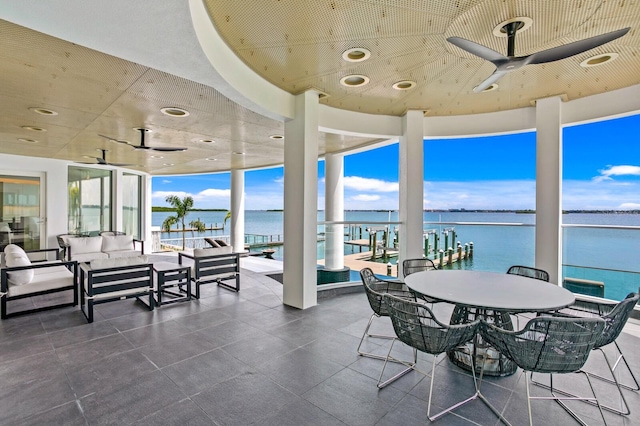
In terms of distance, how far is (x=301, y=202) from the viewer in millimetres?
4410

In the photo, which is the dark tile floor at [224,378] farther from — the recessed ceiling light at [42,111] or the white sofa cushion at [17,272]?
the recessed ceiling light at [42,111]

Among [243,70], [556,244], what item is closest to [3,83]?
[243,70]

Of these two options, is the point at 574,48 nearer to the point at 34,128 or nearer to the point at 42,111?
the point at 42,111

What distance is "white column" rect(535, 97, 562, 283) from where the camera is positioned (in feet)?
14.4

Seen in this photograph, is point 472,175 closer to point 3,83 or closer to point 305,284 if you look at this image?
point 305,284

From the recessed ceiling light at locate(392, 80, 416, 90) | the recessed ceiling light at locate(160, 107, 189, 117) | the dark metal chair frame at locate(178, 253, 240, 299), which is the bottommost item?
the dark metal chair frame at locate(178, 253, 240, 299)

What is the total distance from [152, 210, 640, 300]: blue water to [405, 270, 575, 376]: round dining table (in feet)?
6.38

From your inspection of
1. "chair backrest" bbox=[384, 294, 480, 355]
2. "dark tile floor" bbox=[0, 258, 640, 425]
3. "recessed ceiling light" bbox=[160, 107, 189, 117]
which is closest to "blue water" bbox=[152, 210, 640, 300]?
"dark tile floor" bbox=[0, 258, 640, 425]

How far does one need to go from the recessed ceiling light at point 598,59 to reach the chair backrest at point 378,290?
127 inches

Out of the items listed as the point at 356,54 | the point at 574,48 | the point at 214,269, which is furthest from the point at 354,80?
the point at 214,269

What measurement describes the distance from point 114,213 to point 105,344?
840 cm

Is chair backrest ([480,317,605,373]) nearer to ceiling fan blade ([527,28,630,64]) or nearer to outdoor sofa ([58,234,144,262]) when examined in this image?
ceiling fan blade ([527,28,630,64])

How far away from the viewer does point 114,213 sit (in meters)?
10.1

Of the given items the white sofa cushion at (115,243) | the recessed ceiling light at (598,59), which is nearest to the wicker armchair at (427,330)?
the recessed ceiling light at (598,59)
